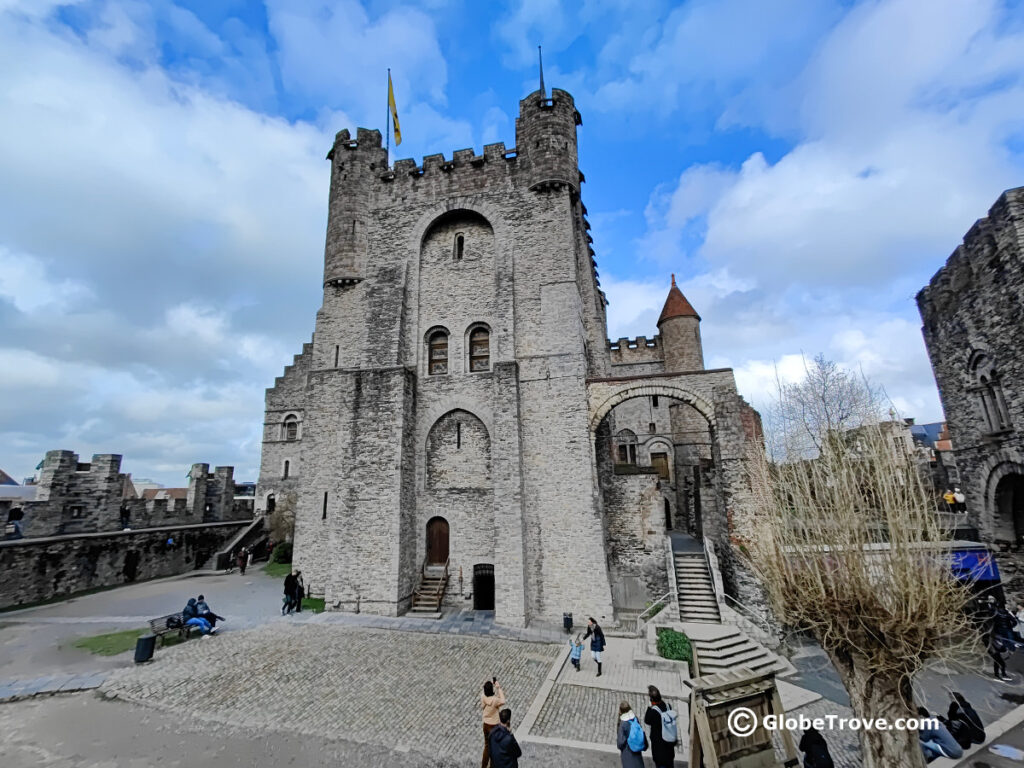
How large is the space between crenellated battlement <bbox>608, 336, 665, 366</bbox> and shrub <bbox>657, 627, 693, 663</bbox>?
1779 centimetres

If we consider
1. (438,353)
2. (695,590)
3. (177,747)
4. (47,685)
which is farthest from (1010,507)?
(47,685)

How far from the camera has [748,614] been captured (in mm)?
12492

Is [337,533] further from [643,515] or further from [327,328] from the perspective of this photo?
[643,515]

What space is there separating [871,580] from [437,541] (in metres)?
12.8

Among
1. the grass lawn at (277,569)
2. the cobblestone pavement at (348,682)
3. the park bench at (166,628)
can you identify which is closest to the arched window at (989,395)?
the cobblestone pavement at (348,682)

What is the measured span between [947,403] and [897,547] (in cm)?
1256

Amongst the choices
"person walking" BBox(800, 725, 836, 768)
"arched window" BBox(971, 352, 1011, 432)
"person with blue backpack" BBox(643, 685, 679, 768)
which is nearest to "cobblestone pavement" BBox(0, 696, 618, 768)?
"person with blue backpack" BBox(643, 685, 679, 768)

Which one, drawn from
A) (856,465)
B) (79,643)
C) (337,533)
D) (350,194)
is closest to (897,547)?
(856,465)

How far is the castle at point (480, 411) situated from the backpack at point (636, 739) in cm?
766

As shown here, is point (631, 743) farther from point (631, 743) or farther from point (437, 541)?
point (437, 541)

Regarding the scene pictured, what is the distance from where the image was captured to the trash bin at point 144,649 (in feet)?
32.1

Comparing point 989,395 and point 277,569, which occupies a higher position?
point 989,395

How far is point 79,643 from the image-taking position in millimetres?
11023

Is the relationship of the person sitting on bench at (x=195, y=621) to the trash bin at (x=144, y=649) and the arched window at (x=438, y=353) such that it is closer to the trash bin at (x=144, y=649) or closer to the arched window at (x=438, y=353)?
the trash bin at (x=144, y=649)
